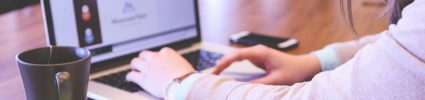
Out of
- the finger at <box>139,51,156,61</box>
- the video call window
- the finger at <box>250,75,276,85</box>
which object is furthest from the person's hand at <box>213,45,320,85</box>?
the video call window

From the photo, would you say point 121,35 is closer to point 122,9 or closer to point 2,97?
point 122,9

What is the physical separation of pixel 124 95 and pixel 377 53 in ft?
1.44

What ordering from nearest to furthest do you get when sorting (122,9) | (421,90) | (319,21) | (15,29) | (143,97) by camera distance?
1. (421,90)
2. (143,97)
3. (122,9)
4. (15,29)
5. (319,21)

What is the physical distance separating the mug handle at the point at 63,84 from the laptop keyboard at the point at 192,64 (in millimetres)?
228

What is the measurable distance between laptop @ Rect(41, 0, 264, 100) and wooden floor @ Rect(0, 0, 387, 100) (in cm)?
12

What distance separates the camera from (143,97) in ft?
3.10

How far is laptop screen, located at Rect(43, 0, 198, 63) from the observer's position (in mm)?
1037

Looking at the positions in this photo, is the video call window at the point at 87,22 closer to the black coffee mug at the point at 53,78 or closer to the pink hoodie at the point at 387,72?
the black coffee mug at the point at 53,78

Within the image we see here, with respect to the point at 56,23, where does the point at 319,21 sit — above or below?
below

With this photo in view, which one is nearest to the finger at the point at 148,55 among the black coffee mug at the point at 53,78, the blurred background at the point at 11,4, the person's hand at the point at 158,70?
the person's hand at the point at 158,70

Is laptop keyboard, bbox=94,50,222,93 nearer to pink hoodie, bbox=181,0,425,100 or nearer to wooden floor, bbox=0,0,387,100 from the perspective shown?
wooden floor, bbox=0,0,387,100

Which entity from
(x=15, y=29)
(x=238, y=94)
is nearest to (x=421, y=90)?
(x=238, y=94)

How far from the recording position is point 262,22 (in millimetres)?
1555

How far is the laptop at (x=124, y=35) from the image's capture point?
1018 mm
